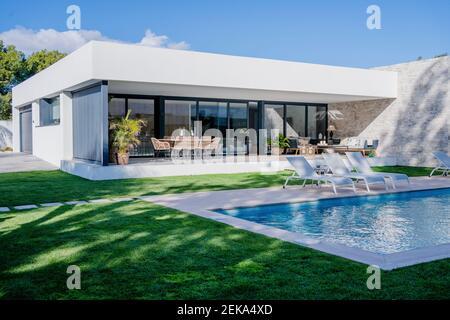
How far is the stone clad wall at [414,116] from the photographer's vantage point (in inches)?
762

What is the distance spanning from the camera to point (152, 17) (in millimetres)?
19656

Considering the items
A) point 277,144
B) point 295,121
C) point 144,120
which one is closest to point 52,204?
point 144,120

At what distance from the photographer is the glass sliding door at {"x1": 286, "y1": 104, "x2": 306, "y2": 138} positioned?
24703 millimetres

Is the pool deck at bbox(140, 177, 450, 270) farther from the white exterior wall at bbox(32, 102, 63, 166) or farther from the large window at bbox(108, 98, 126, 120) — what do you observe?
the large window at bbox(108, 98, 126, 120)

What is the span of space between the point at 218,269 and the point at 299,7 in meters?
16.9

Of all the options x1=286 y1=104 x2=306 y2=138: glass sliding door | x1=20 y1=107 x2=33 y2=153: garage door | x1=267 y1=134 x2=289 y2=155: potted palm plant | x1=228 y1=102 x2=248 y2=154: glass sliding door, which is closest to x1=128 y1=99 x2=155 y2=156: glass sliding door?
x1=228 y1=102 x2=248 y2=154: glass sliding door

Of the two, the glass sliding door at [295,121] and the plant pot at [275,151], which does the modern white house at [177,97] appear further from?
the plant pot at [275,151]

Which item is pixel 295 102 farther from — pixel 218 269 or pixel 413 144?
pixel 218 269

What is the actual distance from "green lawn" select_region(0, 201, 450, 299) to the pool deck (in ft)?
0.76

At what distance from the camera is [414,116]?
2038 centimetres

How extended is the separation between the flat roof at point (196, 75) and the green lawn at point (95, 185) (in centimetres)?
332

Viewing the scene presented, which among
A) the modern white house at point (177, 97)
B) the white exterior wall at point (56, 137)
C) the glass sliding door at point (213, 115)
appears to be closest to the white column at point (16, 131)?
the modern white house at point (177, 97)
